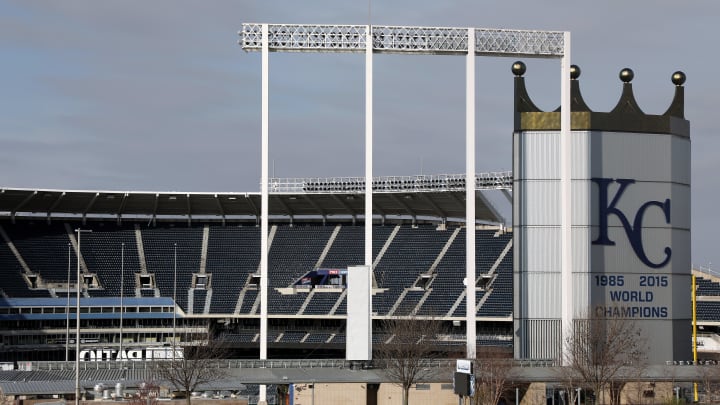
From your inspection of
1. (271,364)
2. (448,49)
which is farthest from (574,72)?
(271,364)

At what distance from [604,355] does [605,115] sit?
12278 mm

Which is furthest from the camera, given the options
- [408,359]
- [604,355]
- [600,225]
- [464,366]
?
[600,225]

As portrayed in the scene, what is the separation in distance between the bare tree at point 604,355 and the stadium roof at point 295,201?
120ft

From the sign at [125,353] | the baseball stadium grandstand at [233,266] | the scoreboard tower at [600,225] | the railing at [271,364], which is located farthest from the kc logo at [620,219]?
the sign at [125,353]

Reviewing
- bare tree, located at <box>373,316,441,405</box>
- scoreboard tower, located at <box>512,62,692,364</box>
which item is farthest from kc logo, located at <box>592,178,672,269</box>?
bare tree, located at <box>373,316,441,405</box>

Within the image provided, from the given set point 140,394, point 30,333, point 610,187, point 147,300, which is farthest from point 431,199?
point 140,394

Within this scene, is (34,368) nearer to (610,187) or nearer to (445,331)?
(610,187)

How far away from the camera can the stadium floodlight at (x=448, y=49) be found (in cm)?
5128

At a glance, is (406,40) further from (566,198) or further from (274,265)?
(274,265)

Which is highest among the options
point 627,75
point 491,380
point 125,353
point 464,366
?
point 627,75

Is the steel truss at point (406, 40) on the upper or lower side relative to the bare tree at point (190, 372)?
upper

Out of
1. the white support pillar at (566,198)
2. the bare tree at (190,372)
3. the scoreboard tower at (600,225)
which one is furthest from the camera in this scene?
the scoreboard tower at (600,225)

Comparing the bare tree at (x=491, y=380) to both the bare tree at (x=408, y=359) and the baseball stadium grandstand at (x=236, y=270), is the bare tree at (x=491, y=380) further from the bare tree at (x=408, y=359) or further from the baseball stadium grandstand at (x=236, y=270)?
the baseball stadium grandstand at (x=236, y=270)

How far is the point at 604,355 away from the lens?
47562mm
